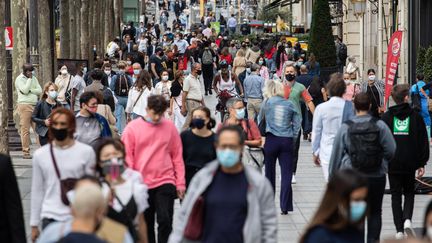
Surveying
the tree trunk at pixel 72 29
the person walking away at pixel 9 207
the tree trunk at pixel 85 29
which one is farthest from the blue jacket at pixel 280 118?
the tree trunk at pixel 85 29

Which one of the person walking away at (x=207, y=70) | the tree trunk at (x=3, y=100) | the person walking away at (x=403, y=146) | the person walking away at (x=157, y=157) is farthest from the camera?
the person walking away at (x=207, y=70)

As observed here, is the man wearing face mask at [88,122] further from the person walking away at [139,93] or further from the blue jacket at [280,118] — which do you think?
the person walking away at [139,93]

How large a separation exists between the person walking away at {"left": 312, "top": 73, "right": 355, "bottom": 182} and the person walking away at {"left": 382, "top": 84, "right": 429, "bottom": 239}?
46 cm

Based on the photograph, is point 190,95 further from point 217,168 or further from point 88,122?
point 217,168

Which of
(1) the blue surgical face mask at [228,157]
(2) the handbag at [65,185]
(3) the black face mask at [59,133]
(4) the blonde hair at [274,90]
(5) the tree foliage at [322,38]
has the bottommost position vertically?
(2) the handbag at [65,185]

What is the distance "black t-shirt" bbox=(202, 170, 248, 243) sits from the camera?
8352 mm

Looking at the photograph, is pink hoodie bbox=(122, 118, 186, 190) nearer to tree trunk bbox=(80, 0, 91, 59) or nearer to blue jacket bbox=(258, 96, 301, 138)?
blue jacket bbox=(258, 96, 301, 138)

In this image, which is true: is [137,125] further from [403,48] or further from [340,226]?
[403,48]

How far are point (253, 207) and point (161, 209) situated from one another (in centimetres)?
338

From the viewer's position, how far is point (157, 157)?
11.6m

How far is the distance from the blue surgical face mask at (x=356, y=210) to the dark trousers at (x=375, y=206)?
15.8 feet

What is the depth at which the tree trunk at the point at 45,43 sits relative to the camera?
99.5 ft

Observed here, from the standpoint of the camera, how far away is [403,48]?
1398 inches

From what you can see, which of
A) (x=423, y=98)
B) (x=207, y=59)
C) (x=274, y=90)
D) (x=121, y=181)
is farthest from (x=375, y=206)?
(x=207, y=59)
